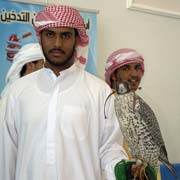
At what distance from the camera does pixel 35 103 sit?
1485 millimetres

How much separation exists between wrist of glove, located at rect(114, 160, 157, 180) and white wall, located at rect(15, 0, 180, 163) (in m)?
1.52

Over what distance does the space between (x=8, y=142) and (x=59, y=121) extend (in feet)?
0.83

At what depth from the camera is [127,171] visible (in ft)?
4.21

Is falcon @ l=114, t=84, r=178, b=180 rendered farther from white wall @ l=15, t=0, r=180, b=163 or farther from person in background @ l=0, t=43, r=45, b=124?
white wall @ l=15, t=0, r=180, b=163

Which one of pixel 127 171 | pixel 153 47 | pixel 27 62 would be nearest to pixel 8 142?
pixel 127 171

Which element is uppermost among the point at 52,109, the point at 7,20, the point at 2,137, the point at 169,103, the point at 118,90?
the point at 7,20

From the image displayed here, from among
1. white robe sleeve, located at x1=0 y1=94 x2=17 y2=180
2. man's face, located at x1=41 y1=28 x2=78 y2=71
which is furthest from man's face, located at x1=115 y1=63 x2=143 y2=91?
white robe sleeve, located at x1=0 y1=94 x2=17 y2=180

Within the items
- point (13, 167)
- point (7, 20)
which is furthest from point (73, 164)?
point (7, 20)

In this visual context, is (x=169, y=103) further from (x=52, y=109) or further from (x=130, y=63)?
(x=52, y=109)

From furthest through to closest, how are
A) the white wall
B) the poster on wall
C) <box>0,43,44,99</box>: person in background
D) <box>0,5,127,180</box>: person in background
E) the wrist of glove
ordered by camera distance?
the white wall → the poster on wall → <box>0,43,44,99</box>: person in background → <box>0,5,127,180</box>: person in background → the wrist of glove

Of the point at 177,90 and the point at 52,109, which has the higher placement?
the point at 52,109

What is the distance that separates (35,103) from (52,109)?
79 mm

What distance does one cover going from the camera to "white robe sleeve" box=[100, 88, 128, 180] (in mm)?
1468

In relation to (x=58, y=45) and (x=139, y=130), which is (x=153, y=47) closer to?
(x=58, y=45)
